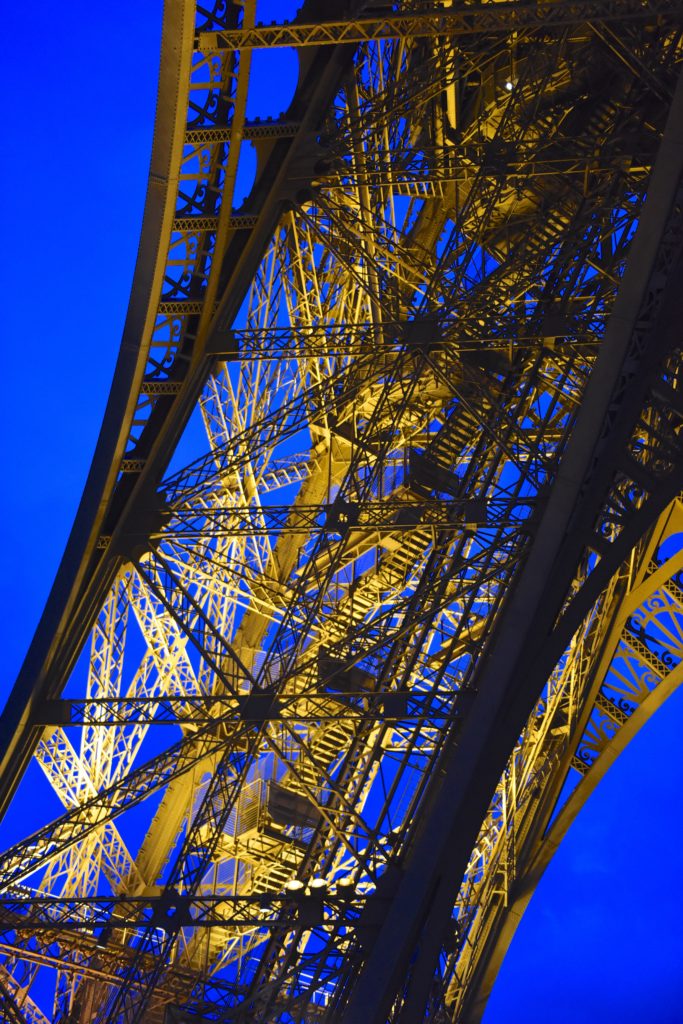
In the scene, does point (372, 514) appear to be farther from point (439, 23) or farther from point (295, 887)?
point (439, 23)

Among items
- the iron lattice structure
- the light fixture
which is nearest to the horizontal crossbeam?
the iron lattice structure

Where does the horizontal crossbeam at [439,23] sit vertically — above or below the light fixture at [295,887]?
above

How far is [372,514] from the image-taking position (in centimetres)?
2117

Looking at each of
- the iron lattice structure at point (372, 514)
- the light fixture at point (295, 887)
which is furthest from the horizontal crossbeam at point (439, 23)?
the light fixture at point (295, 887)

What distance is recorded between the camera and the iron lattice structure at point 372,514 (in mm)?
18969

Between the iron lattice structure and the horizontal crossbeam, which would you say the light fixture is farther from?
the horizontal crossbeam

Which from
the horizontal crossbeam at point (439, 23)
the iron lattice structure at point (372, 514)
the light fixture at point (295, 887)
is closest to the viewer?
the iron lattice structure at point (372, 514)

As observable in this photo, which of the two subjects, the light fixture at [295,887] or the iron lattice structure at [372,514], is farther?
the light fixture at [295,887]

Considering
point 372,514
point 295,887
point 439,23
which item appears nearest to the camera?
point 295,887

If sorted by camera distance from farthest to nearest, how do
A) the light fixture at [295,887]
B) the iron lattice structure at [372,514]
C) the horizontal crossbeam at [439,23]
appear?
the horizontal crossbeam at [439,23] < the light fixture at [295,887] < the iron lattice structure at [372,514]

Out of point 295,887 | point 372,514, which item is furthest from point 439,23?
point 295,887

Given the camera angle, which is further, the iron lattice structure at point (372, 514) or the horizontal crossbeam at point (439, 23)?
the horizontal crossbeam at point (439, 23)

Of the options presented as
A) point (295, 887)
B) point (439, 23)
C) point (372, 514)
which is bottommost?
point (295, 887)

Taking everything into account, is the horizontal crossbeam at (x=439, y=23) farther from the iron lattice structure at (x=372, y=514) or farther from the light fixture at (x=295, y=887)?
the light fixture at (x=295, y=887)
